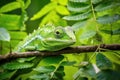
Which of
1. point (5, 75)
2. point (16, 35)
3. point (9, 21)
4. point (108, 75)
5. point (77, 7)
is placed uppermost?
point (77, 7)

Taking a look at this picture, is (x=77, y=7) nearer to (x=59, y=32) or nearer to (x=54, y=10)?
(x=59, y=32)

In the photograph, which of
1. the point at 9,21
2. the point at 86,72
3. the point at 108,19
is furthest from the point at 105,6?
the point at 9,21

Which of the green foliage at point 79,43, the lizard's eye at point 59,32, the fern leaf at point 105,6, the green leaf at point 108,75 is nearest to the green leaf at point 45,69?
the green foliage at point 79,43

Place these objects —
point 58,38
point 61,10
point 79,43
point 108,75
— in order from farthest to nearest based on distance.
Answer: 1. point 61,10
2. point 79,43
3. point 58,38
4. point 108,75

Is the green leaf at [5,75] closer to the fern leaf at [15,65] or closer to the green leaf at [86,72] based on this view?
the fern leaf at [15,65]

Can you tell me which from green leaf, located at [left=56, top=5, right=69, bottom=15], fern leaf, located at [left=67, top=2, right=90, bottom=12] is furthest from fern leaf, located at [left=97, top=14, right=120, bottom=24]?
green leaf, located at [left=56, top=5, right=69, bottom=15]

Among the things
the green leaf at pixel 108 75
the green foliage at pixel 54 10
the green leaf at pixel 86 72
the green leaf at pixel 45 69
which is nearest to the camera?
the green leaf at pixel 108 75

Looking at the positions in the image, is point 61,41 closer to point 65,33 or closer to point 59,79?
point 65,33

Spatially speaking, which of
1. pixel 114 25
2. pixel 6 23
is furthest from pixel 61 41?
pixel 6 23
